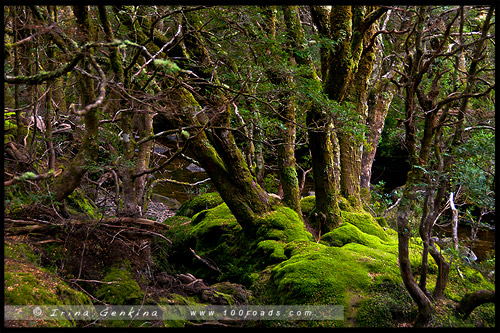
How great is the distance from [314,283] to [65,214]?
10.5 feet

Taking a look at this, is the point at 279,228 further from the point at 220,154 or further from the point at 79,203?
the point at 79,203

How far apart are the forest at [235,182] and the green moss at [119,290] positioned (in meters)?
0.02

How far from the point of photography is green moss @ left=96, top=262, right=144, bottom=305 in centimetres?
393

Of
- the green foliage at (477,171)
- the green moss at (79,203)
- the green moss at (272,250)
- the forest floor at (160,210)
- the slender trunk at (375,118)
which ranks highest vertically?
the slender trunk at (375,118)

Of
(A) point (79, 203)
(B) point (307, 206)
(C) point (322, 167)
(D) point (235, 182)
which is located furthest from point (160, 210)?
(C) point (322, 167)

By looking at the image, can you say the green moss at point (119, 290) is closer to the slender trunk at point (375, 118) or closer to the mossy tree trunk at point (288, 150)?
the mossy tree trunk at point (288, 150)

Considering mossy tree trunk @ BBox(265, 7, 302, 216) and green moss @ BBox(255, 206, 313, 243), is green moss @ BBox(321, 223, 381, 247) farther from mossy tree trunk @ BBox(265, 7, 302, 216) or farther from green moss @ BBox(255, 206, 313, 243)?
mossy tree trunk @ BBox(265, 7, 302, 216)

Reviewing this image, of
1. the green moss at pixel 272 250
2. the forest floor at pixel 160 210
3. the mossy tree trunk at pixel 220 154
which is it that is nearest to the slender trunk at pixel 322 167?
the mossy tree trunk at pixel 220 154

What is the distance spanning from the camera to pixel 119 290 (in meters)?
4.01

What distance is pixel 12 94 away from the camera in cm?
551

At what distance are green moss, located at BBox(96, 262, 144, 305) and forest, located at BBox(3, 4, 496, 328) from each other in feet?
0.07

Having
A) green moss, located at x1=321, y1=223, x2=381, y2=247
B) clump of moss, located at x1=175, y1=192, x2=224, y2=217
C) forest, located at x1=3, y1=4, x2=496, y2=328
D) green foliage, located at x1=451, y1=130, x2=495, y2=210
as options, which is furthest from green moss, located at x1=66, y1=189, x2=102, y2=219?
green foliage, located at x1=451, y1=130, x2=495, y2=210

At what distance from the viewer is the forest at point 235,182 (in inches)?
135

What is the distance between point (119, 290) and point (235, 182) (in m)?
2.51
